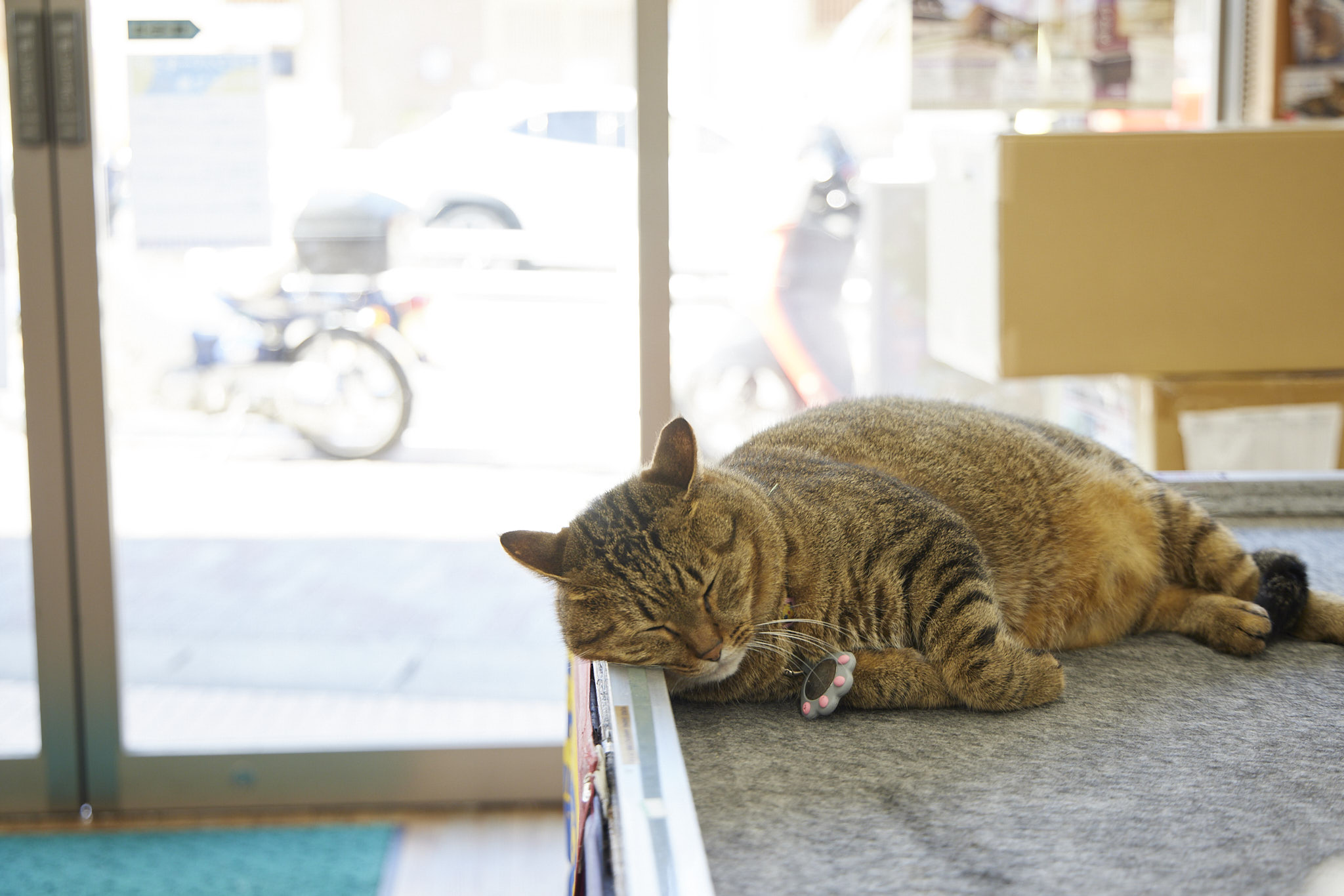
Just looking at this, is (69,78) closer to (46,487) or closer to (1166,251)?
(46,487)

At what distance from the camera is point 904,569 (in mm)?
1049

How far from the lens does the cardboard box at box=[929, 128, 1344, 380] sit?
173 centimetres

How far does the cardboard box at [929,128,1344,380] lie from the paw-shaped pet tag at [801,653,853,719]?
3.15 feet

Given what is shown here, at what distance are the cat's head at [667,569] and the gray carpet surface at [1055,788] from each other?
0.07m

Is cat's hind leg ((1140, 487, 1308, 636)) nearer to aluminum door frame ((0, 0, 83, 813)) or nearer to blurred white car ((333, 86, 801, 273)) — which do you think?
blurred white car ((333, 86, 801, 273))

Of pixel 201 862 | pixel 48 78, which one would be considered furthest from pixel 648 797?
pixel 48 78

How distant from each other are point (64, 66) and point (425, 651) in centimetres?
136

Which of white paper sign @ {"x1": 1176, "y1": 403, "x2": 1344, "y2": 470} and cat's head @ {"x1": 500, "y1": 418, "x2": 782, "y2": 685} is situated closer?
cat's head @ {"x1": 500, "y1": 418, "x2": 782, "y2": 685}

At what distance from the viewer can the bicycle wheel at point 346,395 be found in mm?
2285

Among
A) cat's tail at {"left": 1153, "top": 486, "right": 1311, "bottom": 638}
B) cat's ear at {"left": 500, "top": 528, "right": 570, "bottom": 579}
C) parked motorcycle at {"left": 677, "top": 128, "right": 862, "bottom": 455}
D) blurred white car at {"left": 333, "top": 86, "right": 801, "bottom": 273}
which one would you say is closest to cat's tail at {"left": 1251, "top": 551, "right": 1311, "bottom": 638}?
cat's tail at {"left": 1153, "top": 486, "right": 1311, "bottom": 638}

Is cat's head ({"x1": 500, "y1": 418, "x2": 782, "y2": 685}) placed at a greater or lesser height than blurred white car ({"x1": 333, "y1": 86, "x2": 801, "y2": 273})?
lesser

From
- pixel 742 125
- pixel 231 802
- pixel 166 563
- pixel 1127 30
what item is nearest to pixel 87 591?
pixel 166 563

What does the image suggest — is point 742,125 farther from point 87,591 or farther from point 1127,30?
point 87,591

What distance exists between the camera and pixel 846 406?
145 centimetres
